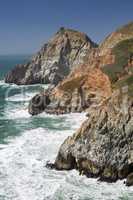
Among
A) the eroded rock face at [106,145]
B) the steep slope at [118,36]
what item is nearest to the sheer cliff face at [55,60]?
the steep slope at [118,36]

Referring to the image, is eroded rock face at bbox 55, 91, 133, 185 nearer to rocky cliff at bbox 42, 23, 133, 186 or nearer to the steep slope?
rocky cliff at bbox 42, 23, 133, 186

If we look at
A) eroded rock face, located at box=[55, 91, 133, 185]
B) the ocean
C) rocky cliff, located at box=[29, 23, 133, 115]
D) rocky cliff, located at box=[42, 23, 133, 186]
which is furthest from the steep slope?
eroded rock face, located at box=[55, 91, 133, 185]

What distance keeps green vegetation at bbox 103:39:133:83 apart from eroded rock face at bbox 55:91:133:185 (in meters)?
30.1

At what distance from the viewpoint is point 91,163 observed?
1697 inches

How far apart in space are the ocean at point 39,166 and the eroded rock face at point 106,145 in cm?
→ 112

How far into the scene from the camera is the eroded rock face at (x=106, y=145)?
41.5 metres

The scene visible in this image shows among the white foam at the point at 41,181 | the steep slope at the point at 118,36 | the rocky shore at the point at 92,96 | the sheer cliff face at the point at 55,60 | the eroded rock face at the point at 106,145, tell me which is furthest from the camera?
the sheer cliff face at the point at 55,60

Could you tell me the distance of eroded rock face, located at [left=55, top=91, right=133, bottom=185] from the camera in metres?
41.5

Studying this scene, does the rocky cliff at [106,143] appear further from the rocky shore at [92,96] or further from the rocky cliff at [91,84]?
the rocky cliff at [91,84]

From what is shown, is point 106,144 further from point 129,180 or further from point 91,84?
point 91,84

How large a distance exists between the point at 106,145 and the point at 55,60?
91193mm

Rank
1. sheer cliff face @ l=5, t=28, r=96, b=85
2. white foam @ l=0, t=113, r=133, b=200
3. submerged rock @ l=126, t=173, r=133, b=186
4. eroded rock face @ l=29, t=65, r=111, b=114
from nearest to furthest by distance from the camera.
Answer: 1. white foam @ l=0, t=113, r=133, b=200
2. submerged rock @ l=126, t=173, r=133, b=186
3. eroded rock face @ l=29, t=65, r=111, b=114
4. sheer cliff face @ l=5, t=28, r=96, b=85

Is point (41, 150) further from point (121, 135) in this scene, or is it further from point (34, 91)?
point (34, 91)

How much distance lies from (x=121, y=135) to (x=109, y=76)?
3449 centimetres
